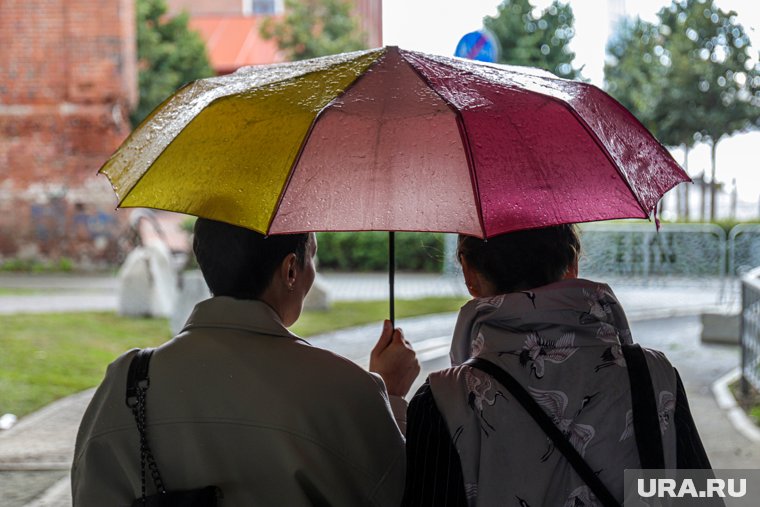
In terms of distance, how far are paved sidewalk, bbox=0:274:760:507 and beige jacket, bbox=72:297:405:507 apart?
318cm

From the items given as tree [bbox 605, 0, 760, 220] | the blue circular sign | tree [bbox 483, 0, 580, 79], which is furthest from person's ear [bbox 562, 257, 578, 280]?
tree [bbox 605, 0, 760, 220]

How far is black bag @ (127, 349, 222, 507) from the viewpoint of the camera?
1827mm

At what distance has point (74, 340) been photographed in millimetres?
9812

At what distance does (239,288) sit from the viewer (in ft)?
6.64

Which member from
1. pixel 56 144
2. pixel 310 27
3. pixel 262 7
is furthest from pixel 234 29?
pixel 56 144

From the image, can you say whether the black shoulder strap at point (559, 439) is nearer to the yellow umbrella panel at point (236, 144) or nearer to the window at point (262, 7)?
the yellow umbrella panel at point (236, 144)

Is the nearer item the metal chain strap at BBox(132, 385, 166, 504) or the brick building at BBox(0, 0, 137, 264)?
the metal chain strap at BBox(132, 385, 166, 504)

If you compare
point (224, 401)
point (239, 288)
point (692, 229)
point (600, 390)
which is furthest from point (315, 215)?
point (692, 229)

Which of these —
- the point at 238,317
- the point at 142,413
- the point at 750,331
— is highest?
the point at 238,317

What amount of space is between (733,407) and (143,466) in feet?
20.8

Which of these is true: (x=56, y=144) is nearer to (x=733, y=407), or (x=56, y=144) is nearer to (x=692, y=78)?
(x=692, y=78)

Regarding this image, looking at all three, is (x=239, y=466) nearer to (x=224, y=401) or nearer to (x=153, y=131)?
(x=224, y=401)

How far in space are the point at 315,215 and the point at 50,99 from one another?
58.0 ft

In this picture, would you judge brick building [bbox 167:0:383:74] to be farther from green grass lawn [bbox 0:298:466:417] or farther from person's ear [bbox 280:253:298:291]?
person's ear [bbox 280:253:298:291]
